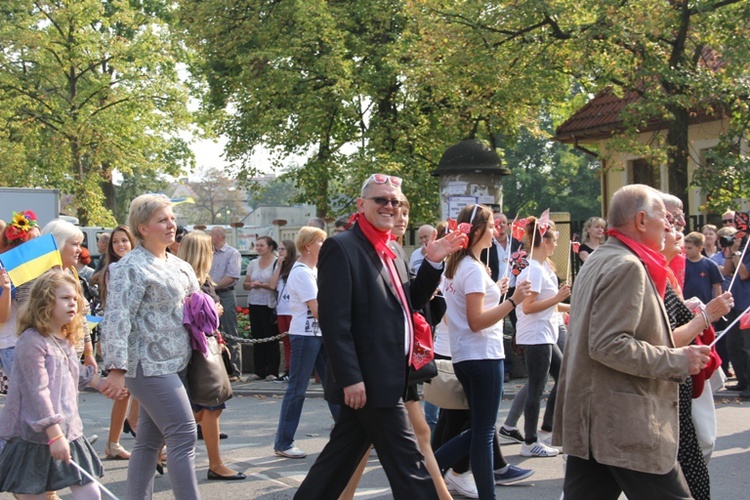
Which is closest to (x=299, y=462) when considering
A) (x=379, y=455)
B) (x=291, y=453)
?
(x=291, y=453)

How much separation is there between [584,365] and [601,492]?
0.57 meters

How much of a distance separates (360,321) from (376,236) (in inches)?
18.6

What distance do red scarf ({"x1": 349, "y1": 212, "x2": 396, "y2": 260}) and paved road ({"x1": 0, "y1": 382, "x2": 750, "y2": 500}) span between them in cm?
225

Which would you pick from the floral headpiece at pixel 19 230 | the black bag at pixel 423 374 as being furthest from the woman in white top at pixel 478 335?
the floral headpiece at pixel 19 230

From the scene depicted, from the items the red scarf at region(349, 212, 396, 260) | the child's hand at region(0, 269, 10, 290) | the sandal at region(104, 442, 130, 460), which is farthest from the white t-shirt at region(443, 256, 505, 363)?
the sandal at region(104, 442, 130, 460)

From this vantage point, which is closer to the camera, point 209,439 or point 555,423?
point 555,423

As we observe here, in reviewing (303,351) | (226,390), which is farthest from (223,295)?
(226,390)

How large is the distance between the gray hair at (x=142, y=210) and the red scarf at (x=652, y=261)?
256 centimetres

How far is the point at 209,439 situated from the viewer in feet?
23.1

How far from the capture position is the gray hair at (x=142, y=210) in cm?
536

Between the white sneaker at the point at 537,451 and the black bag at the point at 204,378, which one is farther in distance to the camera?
the white sneaker at the point at 537,451

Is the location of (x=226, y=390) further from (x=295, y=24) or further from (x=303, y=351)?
(x=295, y=24)

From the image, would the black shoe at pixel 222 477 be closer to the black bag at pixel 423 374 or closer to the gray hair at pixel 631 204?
the black bag at pixel 423 374

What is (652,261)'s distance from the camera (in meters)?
4.14
